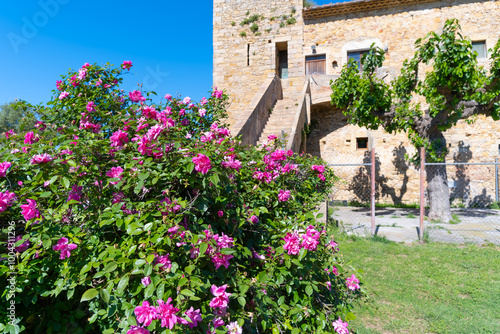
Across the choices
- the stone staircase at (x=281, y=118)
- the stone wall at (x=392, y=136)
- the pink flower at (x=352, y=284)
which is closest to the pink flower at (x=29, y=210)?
the pink flower at (x=352, y=284)

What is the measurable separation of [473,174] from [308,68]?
24.8 ft

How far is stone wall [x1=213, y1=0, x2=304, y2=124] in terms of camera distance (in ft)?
36.8

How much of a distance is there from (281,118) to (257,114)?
1401 mm

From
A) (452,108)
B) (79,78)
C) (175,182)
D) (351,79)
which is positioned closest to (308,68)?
(351,79)

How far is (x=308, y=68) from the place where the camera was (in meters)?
12.0

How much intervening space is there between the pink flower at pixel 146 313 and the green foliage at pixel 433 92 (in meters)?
7.79

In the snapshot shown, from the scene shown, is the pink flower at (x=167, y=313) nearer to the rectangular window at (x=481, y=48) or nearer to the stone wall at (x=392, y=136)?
the stone wall at (x=392, y=136)

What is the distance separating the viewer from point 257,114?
7.21 m

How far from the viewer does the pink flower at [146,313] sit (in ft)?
3.69

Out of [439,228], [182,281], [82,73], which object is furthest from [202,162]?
[439,228]

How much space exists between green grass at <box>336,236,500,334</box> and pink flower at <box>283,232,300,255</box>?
3.44 ft

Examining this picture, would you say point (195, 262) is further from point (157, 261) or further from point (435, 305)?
point (435, 305)

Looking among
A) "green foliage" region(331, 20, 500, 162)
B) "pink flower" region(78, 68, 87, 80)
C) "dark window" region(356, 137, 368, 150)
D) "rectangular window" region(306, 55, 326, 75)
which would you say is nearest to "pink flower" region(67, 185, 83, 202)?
"pink flower" region(78, 68, 87, 80)

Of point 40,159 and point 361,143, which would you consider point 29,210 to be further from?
point 361,143
